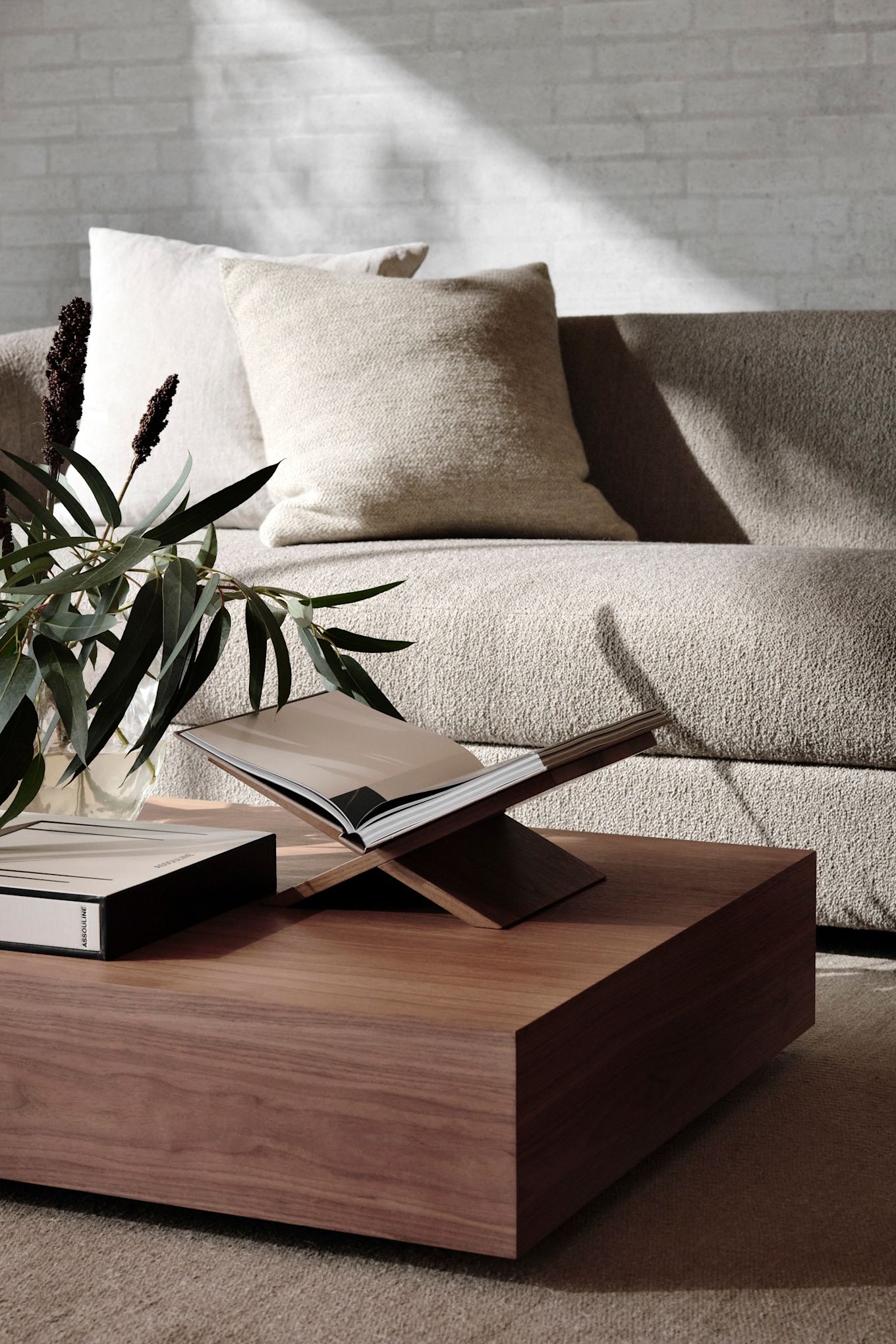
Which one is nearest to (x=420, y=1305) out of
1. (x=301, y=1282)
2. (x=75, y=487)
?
(x=301, y=1282)

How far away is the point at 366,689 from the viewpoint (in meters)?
1.47

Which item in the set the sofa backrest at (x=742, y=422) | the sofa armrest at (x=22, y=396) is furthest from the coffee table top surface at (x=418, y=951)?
the sofa armrest at (x=22, y=396)

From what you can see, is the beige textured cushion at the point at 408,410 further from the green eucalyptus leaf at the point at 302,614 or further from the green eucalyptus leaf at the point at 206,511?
the green eucalyptus leaf at the point at 206,511

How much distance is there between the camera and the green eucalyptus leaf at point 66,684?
118 centimetres

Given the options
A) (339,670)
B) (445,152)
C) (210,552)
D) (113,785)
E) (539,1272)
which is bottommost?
(539,1272)

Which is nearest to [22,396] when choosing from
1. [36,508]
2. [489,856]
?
[36,508]

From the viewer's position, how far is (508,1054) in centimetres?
95

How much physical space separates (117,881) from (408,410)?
4.91 feet

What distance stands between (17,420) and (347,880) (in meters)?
2.06

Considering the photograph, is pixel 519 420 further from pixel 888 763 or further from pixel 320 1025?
pixel 320 1025

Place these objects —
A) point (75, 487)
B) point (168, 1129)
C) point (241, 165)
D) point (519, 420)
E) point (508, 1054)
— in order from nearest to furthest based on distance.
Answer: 1. point (508, 1054)
2. point (168, 1129)
3. point (519, 420)
4. point (75, 487)
5. point (241, 165)

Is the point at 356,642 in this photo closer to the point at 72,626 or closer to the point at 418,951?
the point at 72,626

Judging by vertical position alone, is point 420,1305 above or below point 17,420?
below

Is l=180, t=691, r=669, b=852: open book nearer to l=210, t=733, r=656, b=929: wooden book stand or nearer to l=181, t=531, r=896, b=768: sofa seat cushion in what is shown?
l=210, t=733, r=656, b=929: wooden book stand
